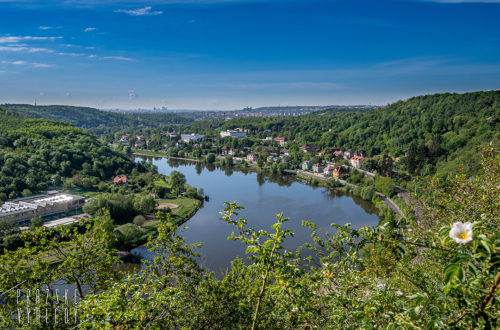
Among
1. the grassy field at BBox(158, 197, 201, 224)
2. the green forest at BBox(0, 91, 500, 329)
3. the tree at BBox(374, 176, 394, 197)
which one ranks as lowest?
the grassy field at BBox(158, 197, 201, 224)

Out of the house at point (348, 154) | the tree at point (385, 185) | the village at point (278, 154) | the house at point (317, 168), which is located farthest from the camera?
the house at point (348, 154)

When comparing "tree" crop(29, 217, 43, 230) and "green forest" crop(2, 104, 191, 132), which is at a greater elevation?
"green forest" crop(2, 104, 191, 132)

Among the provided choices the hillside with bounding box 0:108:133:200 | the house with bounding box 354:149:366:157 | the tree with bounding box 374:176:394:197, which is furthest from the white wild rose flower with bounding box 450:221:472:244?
the house with bounding box 354:149:366:157

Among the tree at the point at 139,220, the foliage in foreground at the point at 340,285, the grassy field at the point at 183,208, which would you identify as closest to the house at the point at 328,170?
the grassy field at the point at 183,208

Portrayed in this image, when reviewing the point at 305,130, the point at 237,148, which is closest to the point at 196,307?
the point at 237,148

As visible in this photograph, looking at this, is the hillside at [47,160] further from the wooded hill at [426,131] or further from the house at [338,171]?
the wooded hill at [426,131]

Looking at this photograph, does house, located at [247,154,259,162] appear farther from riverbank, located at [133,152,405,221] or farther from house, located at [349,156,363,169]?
house, located at [349,156,363,169]
